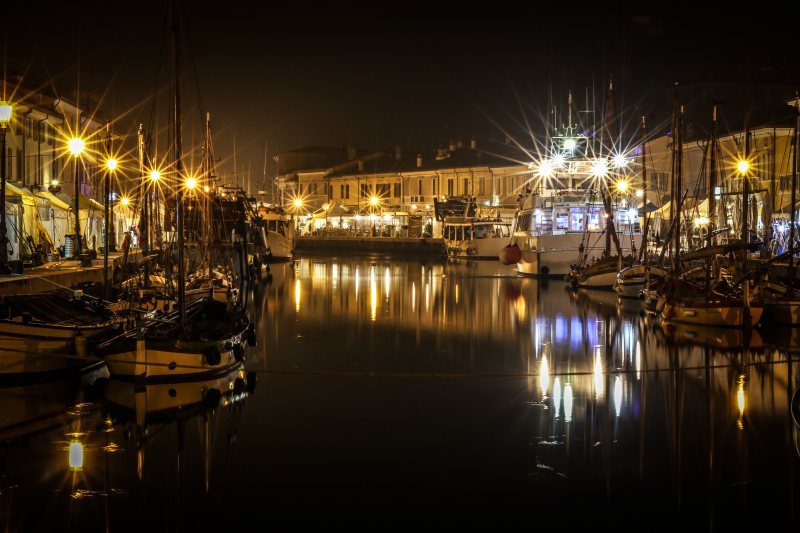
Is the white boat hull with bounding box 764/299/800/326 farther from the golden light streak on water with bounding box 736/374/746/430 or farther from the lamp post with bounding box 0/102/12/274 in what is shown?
the lamp post with bounding box 0/102/12/274

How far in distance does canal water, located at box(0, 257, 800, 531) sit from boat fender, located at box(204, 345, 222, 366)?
0.42 meters

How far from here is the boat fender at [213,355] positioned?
1794 centimetres

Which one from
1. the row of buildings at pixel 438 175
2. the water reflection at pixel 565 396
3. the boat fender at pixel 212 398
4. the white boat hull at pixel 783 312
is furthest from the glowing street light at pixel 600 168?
the boat fender at pixel 212 398

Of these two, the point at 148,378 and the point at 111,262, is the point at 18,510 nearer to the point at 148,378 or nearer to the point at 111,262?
the point at 148,378

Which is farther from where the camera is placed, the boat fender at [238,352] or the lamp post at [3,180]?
the lamp post at [3,180]

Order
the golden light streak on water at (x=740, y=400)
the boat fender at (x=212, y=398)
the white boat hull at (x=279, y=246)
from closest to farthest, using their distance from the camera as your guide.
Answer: the golden light streak on water at (x=740, y=400) → the boat fender at (x=212, y=398) → the white boat hull at (x=279, y=246)

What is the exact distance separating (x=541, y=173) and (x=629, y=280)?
1832 centimetres

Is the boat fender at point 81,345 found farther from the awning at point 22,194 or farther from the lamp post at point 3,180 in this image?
Answer: the awning at point 22,194

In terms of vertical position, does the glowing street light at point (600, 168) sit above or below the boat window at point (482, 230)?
above

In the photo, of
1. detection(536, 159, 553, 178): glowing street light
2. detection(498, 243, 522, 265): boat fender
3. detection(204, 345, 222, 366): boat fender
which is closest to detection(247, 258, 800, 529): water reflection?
detection(204, 345, 222, 366): boat fender

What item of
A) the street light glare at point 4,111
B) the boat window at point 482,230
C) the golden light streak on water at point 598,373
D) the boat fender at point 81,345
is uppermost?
the street light glare at point 4,111

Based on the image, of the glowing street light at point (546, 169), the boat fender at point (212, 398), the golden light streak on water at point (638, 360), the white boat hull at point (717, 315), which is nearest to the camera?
the boat fender at point (212, 398)

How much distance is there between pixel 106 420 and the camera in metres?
15.3

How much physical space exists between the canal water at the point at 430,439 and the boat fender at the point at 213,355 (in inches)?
16.4
